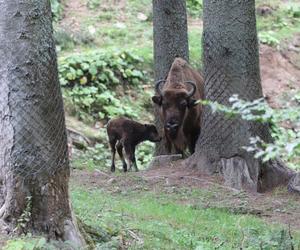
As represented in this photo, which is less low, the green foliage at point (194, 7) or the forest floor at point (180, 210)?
the green foliage at point (194, 7)

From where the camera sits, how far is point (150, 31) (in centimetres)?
2462

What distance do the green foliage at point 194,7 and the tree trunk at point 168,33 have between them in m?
12.3

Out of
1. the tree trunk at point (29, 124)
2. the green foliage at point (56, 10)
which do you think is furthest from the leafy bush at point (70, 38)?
the tree trunk at point (29, 124)

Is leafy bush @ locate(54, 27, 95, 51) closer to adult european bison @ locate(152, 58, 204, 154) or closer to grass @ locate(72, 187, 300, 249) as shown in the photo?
adult european bison @ locate(152, 58, 204, 154)

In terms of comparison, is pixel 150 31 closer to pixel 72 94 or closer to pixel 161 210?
pixel 72 94

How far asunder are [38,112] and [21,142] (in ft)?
1.02

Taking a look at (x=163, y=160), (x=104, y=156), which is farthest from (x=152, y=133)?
(x=104, y=156)

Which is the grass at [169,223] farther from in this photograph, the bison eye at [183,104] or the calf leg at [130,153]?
the calf leg at [130,153]

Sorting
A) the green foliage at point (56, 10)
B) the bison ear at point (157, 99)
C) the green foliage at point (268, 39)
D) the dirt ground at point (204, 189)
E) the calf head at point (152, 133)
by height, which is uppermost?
the green foliage at point (56, 10)

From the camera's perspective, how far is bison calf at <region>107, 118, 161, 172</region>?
14258 mm

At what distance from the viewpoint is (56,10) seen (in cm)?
2466

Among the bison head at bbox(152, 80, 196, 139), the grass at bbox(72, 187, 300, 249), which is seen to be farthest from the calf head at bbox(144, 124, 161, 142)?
the grass at bbox(72, 187, 300, 249)

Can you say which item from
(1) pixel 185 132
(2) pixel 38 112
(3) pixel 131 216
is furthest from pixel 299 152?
(1) pixel 185 132

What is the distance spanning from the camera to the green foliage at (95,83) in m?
19.8
